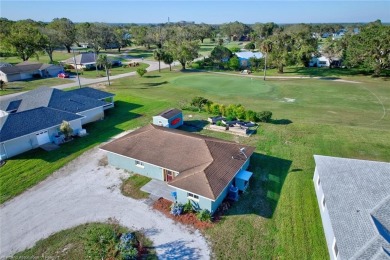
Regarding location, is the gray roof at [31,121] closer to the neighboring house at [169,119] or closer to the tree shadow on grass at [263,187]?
the neighboring house at [169,119]

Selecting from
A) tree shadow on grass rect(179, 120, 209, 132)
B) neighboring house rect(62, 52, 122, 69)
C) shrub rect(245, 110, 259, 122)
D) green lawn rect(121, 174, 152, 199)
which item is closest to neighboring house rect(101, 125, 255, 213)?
green lawn rect(121, 174, 152, 199)

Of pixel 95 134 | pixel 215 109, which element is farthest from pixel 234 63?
pixel 95 134

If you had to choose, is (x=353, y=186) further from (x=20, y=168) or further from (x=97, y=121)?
(x=97, y=121)

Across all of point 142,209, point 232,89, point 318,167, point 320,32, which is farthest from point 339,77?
point 320,32

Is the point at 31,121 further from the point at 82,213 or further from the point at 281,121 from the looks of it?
the point at 281,121

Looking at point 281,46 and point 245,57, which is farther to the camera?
point 245,57

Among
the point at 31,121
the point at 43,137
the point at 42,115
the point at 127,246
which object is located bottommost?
the point at 127,246
